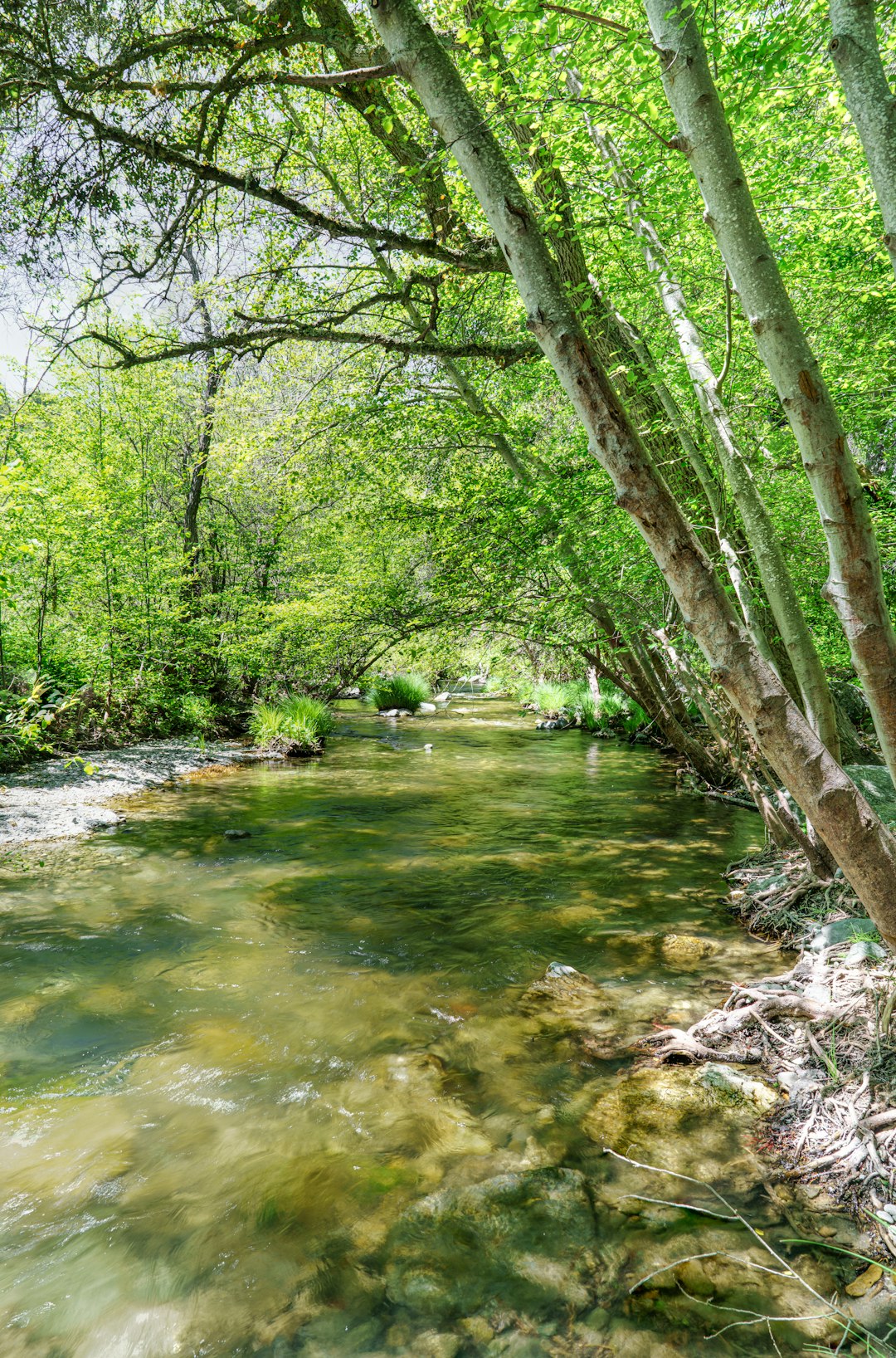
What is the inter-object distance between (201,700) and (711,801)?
35.7 feet

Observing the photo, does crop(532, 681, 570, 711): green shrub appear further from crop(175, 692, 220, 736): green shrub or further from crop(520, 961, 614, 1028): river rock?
crop(520, 961, 614, 1028): river rock

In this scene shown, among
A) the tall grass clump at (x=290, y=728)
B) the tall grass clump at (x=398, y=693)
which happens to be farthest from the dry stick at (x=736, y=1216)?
the tall grass clump at (x=398, y=693)

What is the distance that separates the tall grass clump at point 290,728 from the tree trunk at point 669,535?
13.0m

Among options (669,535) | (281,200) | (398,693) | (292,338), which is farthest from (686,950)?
(398,693)

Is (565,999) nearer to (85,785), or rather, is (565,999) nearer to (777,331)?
(777,331)

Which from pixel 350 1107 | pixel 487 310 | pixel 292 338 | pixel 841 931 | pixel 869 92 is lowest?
pixel 350 1107

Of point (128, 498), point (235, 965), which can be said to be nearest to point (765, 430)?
point (235, 965)

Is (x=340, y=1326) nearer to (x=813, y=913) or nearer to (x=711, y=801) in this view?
(x=813, y=913)

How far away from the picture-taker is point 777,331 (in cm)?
206

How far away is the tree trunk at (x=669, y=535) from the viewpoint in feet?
6.98

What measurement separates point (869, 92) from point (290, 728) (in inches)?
549

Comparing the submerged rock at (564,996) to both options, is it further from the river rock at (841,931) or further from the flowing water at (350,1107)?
the river rock at (841,931)

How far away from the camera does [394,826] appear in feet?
28.8

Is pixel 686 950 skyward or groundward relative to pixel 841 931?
groundward
